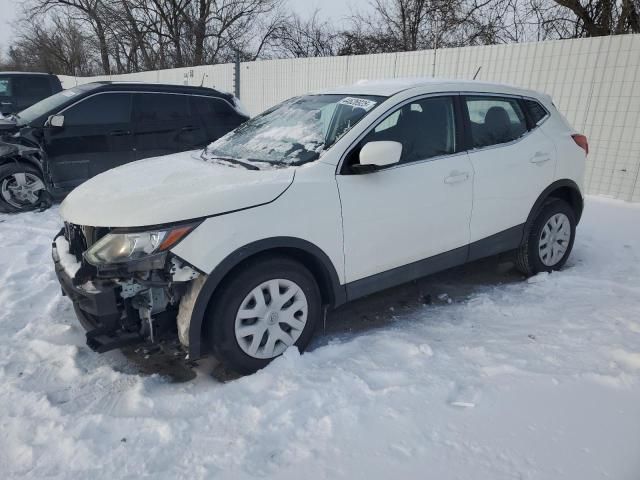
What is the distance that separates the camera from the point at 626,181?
23.6 feet

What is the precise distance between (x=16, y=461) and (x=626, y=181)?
318 inches

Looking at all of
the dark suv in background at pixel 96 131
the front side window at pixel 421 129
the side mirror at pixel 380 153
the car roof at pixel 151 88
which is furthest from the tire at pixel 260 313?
the car roof at pixel 151 88

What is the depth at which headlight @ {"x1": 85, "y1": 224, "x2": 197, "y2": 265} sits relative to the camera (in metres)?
2.52

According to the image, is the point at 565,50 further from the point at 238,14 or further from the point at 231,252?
the point at 238,14

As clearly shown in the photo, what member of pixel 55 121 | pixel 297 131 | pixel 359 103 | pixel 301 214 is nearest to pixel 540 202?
pixel 359 103

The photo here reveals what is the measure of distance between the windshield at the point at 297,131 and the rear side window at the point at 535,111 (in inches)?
64.6

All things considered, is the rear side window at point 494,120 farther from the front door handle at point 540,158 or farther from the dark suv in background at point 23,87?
the dark suv in background at point 23,87

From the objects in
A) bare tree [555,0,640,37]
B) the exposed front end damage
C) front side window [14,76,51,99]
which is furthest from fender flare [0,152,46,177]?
bare tree [555,0,640,37]

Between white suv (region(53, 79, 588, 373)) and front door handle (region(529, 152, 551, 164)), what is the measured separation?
20 millimetres

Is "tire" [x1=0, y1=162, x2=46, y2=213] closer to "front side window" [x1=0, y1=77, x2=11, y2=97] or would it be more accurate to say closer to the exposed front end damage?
the exposed front end damage

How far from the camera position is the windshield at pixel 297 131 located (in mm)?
3223

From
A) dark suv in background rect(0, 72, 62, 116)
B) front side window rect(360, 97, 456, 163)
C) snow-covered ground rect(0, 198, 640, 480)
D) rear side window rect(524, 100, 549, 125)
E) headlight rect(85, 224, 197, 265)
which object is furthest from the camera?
dark suv in background rect(0, 72, 62, 116)

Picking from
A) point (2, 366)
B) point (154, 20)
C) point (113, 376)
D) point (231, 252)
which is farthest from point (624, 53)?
point (154, 20)

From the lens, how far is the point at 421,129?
350cm
